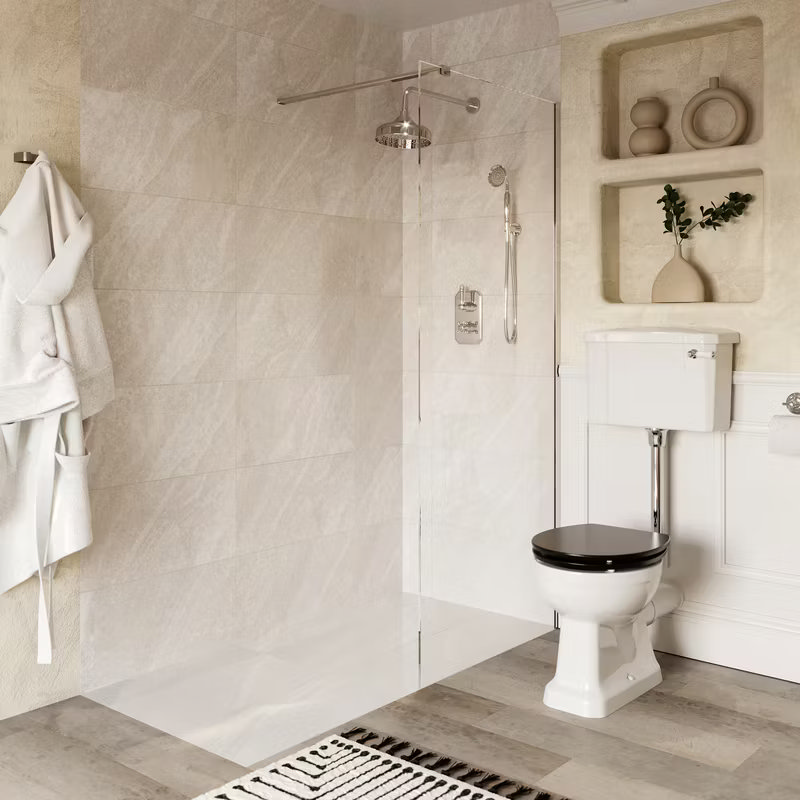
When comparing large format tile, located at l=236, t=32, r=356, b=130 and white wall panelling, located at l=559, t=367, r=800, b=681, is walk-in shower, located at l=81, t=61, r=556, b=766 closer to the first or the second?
large format tile, located at l=236, t=32, r=356, b=130

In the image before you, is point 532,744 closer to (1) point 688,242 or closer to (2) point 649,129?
(1) point 688,242

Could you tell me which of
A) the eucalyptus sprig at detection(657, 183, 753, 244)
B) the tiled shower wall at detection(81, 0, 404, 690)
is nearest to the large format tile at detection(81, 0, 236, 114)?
the tiled shower wall at detection(81, 0, 404, 690)

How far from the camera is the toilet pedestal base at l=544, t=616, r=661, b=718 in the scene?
8.84 feet

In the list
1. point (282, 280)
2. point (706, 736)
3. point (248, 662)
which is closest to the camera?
point (706, 736)

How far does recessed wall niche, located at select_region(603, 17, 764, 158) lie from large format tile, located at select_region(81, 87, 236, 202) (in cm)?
133

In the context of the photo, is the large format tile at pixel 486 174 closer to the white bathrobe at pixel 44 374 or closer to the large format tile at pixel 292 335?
the large format tile at pixel 292 335

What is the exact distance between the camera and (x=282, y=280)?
342 centimetres

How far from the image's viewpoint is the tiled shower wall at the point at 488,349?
9.34 ft

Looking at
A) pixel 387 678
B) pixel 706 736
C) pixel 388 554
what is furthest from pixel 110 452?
pixel 706 736

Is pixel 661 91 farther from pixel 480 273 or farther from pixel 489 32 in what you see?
pixel 480 273

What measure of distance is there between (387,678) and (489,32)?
2.42 metres

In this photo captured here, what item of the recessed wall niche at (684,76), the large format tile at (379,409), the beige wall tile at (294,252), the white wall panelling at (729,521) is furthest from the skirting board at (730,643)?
the beige wall tile at (294,252)

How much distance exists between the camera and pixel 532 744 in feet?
8.20

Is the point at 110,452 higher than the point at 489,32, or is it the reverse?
the point at 489,32
